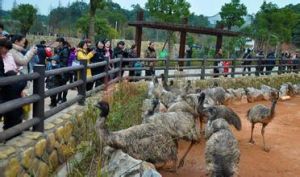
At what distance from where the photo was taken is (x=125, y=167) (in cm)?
534

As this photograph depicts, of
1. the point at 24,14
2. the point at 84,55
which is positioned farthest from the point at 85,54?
the point at 24,14

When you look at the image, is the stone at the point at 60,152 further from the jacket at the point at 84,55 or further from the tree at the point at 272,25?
the tree at the point at 272,25

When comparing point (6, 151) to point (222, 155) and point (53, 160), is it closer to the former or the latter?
point (53, 160)

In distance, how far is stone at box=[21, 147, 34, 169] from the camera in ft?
15.8

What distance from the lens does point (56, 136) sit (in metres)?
5.82

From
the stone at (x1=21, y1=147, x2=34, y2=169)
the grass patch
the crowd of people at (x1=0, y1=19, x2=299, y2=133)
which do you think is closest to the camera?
the stone at (x1=21, y1=147, x2=34, y2=169)

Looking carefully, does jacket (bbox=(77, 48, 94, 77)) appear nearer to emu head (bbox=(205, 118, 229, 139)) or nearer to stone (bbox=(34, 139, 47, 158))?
emu head (bbox=(205, 118, 229, 139))

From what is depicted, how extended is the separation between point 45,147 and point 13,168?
3.00 ft

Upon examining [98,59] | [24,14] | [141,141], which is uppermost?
[24,14]

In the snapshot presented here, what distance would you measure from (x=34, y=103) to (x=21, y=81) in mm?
416

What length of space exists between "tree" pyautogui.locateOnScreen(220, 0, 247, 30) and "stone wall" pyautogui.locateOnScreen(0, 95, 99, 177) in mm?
21999

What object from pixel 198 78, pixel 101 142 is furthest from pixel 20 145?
pixel 198 78

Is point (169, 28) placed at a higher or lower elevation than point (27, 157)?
higher

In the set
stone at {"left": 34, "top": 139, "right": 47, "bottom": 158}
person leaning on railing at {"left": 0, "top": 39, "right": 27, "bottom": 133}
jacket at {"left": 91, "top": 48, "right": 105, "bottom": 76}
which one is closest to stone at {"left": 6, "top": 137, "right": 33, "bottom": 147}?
stone at {"left": 34, "top": 139, "right": 47, "bottom": 158}
